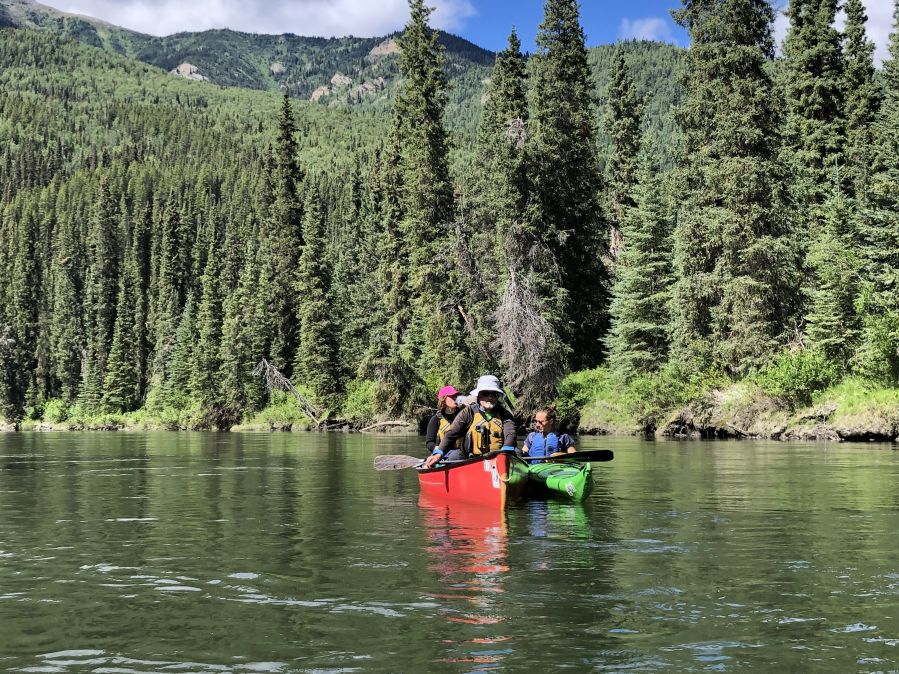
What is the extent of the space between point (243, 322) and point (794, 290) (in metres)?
45.7

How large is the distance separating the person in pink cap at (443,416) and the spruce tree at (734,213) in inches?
980

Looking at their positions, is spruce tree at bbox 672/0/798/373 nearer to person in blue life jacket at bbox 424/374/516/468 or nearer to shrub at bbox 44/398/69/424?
person in blue life jacket at bbox 424/374/516/468

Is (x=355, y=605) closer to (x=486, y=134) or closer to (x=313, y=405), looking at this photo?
(x=486, y=134)

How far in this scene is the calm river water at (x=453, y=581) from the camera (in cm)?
753

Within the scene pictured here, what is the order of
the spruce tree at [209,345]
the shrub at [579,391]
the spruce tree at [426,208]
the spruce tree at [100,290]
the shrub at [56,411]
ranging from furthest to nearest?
the spruce tree at [100,290], the shrub at [56,411], the spruce tree at [209,345], the spruce tree at [426,208], the shrub at [579,391]

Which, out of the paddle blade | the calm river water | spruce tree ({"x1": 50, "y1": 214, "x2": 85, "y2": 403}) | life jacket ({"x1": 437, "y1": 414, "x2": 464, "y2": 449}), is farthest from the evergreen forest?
spruce tree ({"x1": 50, "y1": 214, "x2": 85, "y2": 403})

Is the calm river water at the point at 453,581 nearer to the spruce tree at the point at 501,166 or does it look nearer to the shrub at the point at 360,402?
the spruce tree at the point at 501,166

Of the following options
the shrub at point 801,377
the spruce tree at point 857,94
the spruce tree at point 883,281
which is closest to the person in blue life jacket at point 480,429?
the spruce tree at point 883,281

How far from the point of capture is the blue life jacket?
1856 cm

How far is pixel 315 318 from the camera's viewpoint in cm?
7062

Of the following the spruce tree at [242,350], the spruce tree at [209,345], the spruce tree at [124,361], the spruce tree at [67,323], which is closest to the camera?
the spruce tree at [242,350]

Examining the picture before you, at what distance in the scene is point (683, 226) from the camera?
44.9 meters

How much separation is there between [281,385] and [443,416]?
55.4m

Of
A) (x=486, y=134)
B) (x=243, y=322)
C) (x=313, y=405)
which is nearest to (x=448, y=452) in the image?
(x=486, y=134)
